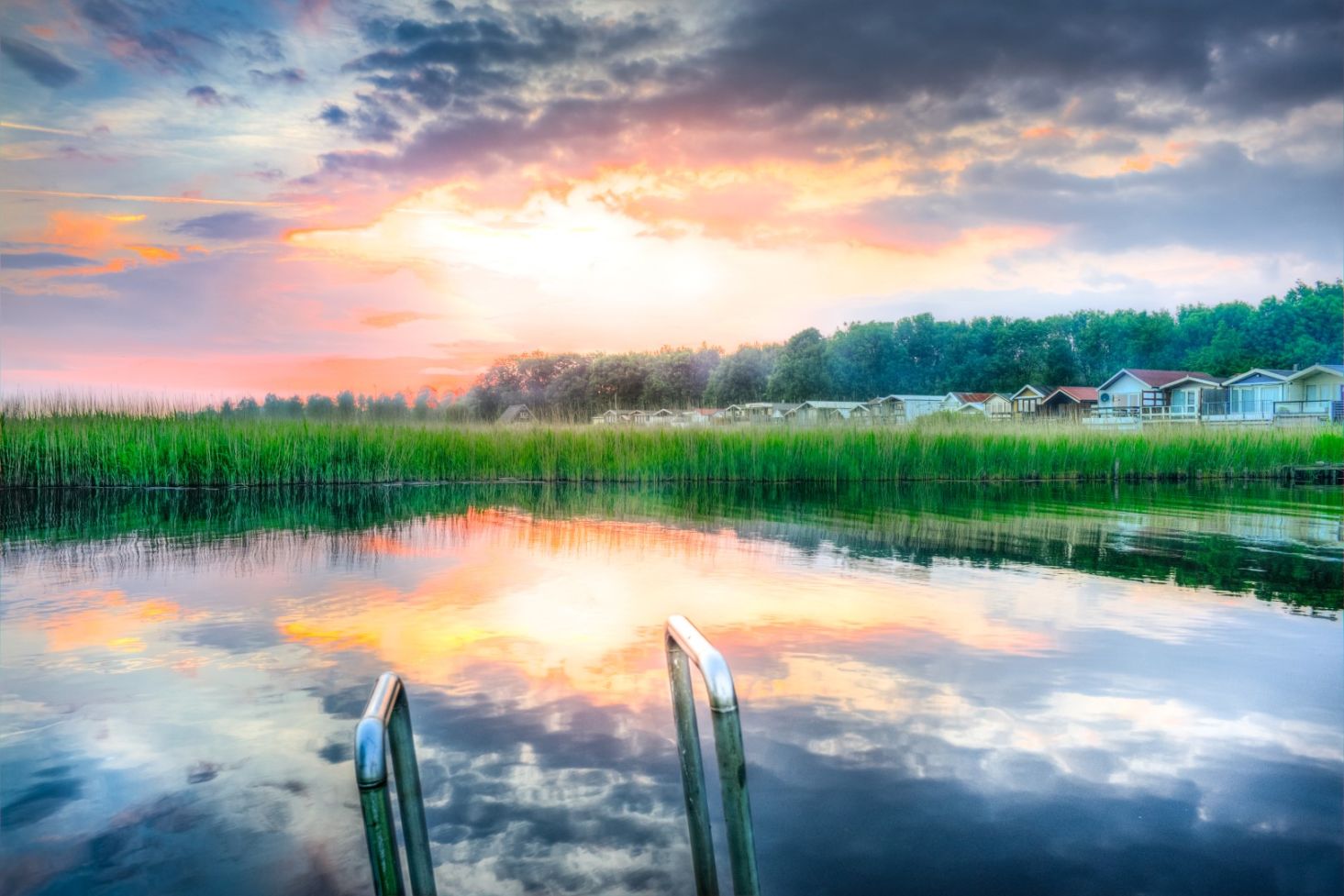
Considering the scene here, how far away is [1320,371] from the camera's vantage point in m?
44.4

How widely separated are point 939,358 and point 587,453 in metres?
70.6

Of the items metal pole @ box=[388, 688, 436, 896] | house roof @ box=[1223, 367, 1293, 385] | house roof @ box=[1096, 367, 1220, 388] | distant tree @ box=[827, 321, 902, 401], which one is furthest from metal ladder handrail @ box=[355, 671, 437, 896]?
distant tree @ box=[827, 321, 902, 401]

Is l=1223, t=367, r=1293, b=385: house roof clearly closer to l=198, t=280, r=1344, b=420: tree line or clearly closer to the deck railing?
the deck railing

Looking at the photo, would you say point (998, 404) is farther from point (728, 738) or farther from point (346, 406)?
point (728, 738)

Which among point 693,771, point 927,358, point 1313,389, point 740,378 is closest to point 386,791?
point 693,771

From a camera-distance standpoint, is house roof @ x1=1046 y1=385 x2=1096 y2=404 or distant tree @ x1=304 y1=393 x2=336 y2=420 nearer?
distant tree @ x1=304 y1=393 x2=336 y2=420

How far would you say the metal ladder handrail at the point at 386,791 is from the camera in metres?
1.56

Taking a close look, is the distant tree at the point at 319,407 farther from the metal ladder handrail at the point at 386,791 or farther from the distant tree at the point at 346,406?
the metal ladder handrail at the point at 386,791

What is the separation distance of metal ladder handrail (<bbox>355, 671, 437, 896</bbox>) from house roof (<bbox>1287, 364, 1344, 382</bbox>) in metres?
52.7

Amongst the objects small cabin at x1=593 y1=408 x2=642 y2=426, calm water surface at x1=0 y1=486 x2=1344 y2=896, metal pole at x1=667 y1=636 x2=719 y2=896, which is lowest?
calm water surface at x1=0 y1=486 x2=1344 y2=896

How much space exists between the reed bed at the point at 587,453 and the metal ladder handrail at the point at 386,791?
16.9 meters

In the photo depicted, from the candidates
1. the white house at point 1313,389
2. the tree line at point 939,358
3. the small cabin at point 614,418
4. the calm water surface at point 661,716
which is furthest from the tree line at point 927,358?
the calm water surface at point 661,716

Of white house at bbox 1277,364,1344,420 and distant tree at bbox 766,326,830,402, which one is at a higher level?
distant tree at bbox 766,326,830,402

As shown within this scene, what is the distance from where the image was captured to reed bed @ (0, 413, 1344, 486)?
1659 centimetres
